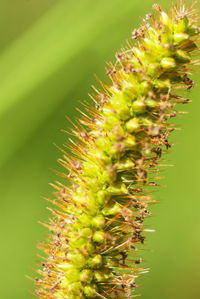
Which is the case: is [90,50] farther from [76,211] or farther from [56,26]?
[76,211]

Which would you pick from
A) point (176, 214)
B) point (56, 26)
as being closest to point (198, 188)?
point (176, 214)

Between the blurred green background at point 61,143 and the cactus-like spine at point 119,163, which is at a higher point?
the blurred green background at point 61,143

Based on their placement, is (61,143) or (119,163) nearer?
A: (119,163)

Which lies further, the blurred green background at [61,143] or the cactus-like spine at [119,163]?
the blurred green background at [61,143]

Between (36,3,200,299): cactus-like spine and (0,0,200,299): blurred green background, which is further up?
(0,0,200,299): blurred green background

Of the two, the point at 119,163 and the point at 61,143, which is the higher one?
the point at 61,143
